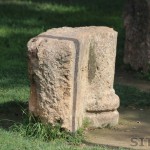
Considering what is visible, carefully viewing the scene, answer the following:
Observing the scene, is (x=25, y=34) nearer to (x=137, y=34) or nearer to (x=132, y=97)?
(x=137, y=34)

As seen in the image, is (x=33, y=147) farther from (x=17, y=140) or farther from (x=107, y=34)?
(x=107, y=34)

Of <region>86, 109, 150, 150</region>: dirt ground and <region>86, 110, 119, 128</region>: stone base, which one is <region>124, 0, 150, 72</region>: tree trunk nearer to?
<region>86, 109, 150, 150</region>: dirt ground

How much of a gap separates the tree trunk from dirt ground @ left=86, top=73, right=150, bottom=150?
95.7 inches

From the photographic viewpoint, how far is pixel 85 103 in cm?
770

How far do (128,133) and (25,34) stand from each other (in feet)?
19.8

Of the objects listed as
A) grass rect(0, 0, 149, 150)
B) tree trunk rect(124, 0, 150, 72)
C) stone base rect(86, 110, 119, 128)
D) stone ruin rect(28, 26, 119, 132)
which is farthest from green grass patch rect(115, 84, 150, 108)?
stone ruin rect(28, 26, 119, 132)

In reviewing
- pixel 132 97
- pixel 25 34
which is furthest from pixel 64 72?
pixel 25 34

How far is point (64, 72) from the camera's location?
23.0 ft

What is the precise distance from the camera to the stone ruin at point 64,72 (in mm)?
7000

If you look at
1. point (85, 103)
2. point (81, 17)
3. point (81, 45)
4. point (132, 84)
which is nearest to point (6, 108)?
point (85, 103)

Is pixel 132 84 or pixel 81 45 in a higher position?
pixel 81 45

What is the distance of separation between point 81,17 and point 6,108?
6.99 meters

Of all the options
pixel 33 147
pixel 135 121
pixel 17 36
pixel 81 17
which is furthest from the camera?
pixel 81 17

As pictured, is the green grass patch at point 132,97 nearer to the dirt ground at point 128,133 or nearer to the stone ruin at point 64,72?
the dirt ground at point 128,133
